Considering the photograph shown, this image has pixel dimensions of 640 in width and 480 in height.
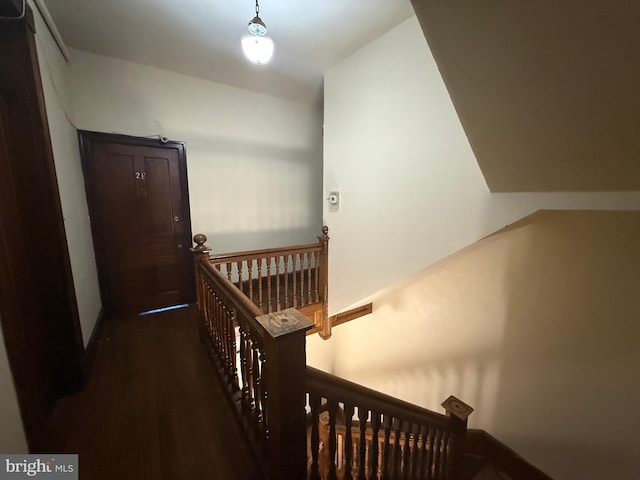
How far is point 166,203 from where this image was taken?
2916mm

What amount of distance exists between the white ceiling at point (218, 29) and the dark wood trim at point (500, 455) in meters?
3.77

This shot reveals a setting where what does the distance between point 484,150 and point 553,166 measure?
0.30 m

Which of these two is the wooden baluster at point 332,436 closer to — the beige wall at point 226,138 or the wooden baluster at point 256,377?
the wooden baluster at point 256,377

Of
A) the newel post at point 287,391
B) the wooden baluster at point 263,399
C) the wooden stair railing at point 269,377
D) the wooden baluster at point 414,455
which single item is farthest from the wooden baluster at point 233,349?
the wooden baluster at point 414,455

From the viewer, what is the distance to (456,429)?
167 cm

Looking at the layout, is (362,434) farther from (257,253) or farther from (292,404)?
(257,253)

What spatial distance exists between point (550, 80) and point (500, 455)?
2970 millimetres

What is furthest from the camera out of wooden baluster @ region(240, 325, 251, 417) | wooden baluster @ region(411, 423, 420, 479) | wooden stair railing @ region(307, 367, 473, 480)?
wooden baluster @ region(411, 423, 420, 479)

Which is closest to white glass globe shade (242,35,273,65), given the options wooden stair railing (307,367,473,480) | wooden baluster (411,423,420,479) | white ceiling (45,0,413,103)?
white ceiling (45,0,413,103)

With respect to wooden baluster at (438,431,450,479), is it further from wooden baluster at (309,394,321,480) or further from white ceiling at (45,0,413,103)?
white ceiling at (45,0,413,103)

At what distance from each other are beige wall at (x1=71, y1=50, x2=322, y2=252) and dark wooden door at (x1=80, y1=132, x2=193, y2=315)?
16 cm

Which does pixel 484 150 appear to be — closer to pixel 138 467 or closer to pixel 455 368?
pixel 455 368

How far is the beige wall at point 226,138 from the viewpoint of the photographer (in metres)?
2.56

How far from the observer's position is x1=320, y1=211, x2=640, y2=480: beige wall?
161 cm
